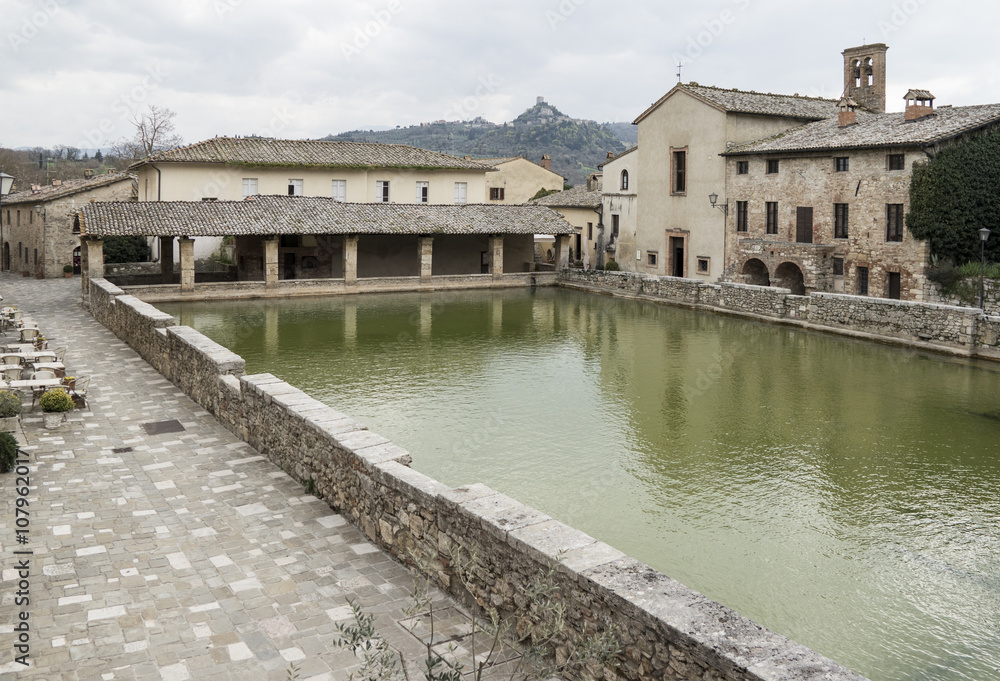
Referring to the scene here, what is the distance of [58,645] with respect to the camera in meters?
5.91

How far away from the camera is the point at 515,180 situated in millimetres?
55562

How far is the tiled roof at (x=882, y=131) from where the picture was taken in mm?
26594

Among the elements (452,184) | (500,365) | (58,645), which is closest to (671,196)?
(452,184)

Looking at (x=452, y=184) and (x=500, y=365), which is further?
(x=452, y=184)

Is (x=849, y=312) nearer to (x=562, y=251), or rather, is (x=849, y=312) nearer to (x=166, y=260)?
(x=562, y=251)

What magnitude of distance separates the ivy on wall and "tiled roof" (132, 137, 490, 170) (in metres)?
25.7

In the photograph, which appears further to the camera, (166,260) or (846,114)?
(166,260)

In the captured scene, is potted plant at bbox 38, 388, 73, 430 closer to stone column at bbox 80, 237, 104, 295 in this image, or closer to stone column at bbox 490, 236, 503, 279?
stone column at bbox 80, 237, 104, 295

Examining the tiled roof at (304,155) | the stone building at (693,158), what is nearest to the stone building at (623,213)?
the stone building at (693,158)

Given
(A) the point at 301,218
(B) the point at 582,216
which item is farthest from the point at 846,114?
(A) the point at 301,218

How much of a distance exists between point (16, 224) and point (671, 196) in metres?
35.1

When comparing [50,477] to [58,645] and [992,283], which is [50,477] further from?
[992,283]

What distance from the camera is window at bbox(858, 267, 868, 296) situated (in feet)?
94.1

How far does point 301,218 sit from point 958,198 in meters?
24.9
